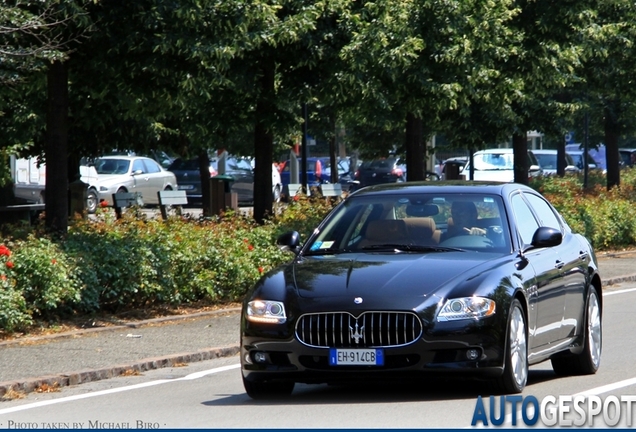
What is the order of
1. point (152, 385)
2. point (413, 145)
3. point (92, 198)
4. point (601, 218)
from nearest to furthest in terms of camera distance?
point (152, 385)
point (413, 145)
point (601, 218)
point (92, 198)

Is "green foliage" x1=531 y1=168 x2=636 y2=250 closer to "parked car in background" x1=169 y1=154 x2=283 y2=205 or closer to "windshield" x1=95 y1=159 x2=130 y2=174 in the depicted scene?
"parked car in background" x1=169 y1=154 x2=283 y2=205

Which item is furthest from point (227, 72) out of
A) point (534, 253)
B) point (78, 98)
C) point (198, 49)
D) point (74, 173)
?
point (534, 253)

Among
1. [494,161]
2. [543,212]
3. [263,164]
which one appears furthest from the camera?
[494,161]

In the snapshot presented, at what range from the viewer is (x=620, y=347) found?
13.2m

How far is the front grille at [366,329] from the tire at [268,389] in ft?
2.38

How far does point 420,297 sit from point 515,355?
2.85 ft

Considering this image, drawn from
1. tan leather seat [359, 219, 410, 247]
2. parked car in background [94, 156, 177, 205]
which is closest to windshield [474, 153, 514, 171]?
parked car in background [94, 156, 177, 205]

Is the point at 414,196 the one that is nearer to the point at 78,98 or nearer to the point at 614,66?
the point at 78,98

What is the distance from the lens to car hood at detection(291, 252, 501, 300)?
9336 millimetres

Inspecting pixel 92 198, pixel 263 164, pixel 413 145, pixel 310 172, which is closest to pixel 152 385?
pixel 263 164

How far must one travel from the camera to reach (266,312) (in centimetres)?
955

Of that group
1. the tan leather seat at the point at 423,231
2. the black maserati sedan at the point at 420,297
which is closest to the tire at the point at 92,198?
the black maserati sedan at the point at 420,297

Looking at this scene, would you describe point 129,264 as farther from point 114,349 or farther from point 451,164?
point 451,164

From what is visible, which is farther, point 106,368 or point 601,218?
point 601,218
